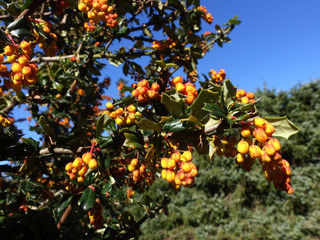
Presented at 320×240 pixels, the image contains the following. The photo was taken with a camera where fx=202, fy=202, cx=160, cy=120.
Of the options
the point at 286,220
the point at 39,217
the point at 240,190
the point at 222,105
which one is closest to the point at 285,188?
the point at 222,105

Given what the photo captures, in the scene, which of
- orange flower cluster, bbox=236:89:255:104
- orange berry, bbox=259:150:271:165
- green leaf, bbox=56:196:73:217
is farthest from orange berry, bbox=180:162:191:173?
green leaf, bbox=56:196:73:217

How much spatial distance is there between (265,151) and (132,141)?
0.49m

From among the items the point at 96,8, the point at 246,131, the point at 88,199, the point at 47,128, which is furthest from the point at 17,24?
the point at 246,131

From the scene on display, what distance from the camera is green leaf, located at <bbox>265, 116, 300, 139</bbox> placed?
2.26ft

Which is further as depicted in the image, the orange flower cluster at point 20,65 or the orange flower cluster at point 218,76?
the orange flower cluster at point 218,76

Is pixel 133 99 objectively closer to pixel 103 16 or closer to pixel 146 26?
pixel 103 16

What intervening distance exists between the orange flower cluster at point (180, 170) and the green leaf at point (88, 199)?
1.12ft

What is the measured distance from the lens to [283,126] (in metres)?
0.71

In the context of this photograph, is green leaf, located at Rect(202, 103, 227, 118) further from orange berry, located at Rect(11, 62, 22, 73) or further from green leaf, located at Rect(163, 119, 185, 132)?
orange berry, located at Rect(11, 62, 22, 73)

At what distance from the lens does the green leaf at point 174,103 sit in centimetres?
76

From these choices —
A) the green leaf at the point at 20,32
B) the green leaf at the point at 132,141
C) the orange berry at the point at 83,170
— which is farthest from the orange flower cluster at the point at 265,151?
the green leaf at the point at 20,32

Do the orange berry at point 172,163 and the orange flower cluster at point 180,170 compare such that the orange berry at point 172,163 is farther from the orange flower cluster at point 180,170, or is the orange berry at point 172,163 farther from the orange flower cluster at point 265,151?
the orange flower cluster at point 265,151

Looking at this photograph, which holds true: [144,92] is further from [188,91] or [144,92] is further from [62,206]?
[62,206]

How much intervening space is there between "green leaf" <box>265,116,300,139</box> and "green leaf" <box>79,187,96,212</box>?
78cm
